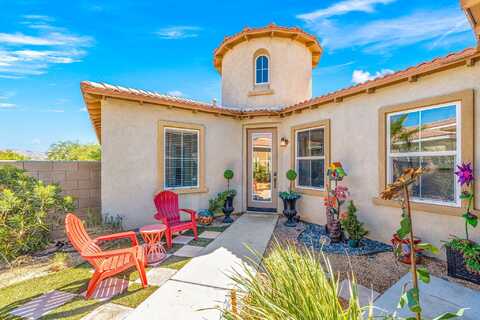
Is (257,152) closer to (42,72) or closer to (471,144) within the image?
(471,144)

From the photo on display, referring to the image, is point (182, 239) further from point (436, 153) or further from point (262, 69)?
point (262, 69)

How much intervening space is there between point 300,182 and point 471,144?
14.2ft

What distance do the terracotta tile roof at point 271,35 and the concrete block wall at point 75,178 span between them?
681cm

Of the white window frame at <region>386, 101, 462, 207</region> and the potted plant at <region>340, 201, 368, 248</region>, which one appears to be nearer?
the white window frame at <region>386, 101, 462, 207</region>

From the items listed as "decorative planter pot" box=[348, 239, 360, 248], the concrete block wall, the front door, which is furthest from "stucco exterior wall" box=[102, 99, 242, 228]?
"decorative planter pot" box=[348, 239, 360, 248]

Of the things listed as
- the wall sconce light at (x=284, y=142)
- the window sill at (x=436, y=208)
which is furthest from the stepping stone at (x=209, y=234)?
the window sill at (x=436, y=208)

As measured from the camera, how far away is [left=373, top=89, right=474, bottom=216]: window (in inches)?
159

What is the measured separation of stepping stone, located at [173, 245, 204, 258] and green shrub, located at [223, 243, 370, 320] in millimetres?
2969

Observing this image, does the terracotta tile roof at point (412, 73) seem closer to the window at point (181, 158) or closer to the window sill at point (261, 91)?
the window sill at point (261, 91)

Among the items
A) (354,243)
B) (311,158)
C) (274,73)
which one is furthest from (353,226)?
(274,73)

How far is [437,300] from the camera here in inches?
118

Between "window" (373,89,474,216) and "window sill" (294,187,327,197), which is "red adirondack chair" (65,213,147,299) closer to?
"window sill" (294,187,327,197)

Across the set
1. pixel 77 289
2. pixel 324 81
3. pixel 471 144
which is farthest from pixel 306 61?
pixel 77 289

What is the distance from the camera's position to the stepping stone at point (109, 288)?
329cm
